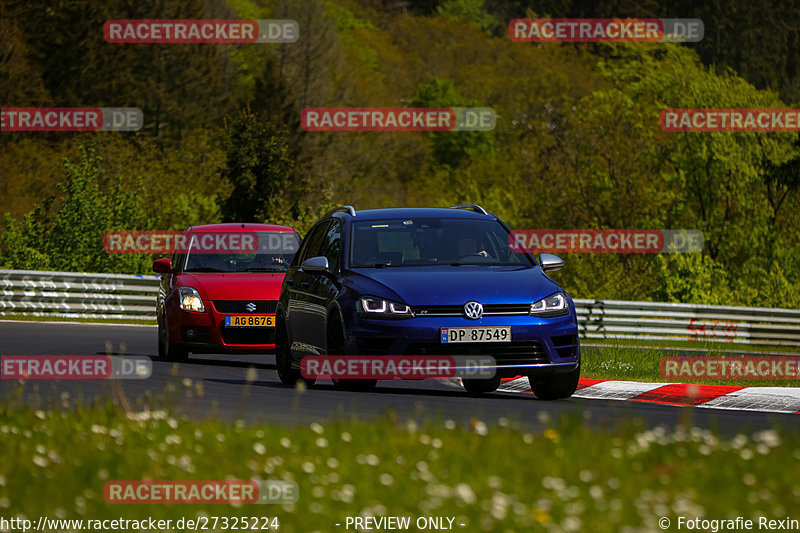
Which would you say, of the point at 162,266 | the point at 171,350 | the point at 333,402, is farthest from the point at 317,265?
the point at 162,266

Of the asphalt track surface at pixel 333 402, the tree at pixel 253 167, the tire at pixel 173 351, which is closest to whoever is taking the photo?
the asphalt track surface at pixel 333 402

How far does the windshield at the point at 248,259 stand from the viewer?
1788 centimetres

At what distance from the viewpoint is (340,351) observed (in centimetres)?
1228

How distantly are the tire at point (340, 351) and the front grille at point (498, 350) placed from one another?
0.83 meters

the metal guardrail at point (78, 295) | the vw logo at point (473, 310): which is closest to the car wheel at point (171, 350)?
the vw logo at point (473, 310)

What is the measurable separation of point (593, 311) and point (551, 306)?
1693 cm

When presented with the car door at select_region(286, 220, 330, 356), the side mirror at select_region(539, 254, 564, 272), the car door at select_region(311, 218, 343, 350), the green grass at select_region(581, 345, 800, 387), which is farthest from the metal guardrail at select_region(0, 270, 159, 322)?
the side mirror at select_region(539, 254, 564, 272)

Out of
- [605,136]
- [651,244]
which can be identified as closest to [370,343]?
[651,244]

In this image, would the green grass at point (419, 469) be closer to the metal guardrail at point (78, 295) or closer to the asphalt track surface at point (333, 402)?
the asphalt track surface at point (333, 402)

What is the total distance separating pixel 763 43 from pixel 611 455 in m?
85.8

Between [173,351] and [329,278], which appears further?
[173,351]

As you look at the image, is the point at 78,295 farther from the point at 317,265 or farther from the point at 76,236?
the point at 317,265

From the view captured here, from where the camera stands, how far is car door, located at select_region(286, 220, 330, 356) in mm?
13086

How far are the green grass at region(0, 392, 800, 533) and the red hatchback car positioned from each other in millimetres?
7848
